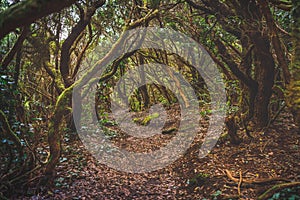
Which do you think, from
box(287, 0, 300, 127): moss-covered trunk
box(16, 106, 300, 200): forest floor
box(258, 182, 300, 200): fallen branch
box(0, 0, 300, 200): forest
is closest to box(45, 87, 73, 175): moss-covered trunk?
box(0, 0, 300, 200): forest

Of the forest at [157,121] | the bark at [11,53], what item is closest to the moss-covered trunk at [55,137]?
the forest at [157,121]

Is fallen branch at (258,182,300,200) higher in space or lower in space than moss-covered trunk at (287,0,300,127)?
lower

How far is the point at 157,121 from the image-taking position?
41.8ft

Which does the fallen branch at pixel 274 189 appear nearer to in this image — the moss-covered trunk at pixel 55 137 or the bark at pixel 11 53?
the moss-covered trunk at pixel 55 137

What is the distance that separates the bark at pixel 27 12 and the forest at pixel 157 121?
0.01 metres

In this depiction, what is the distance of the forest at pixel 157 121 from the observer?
15.9 feet

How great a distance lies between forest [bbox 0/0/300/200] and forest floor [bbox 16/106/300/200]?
0.03 metres

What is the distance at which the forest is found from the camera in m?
4.86

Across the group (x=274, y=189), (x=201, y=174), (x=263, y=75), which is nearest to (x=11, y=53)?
(x=201, y=174)

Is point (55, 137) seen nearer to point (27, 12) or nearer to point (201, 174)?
point (201, 174)

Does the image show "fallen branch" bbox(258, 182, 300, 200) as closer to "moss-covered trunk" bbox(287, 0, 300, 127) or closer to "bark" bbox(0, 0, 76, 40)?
"moss-covered trunk" bbox(287, 0, 300, 127)

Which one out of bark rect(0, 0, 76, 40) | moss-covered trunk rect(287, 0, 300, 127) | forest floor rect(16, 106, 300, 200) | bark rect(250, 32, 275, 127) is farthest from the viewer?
bark rect(250, 32, 275, 127)

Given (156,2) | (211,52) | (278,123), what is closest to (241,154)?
(278,123)

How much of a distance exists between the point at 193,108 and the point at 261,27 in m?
6.63
